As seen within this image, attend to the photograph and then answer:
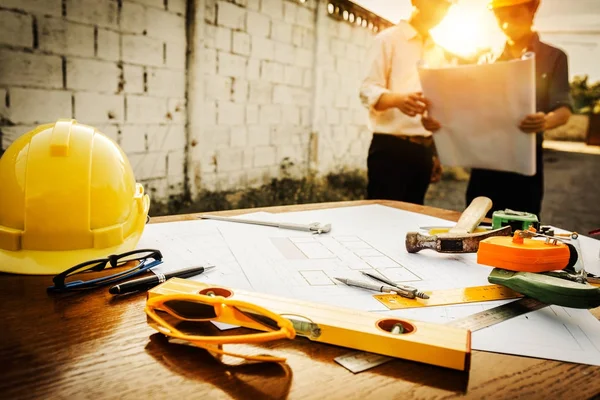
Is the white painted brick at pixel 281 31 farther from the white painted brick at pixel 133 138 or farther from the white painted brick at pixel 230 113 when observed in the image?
the white painted brick at pixel 133 138

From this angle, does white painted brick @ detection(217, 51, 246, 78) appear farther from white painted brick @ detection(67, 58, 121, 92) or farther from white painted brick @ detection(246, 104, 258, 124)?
white painted brick @ detection(67, 58, 121, 92)

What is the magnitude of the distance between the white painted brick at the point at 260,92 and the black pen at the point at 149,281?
327 cm

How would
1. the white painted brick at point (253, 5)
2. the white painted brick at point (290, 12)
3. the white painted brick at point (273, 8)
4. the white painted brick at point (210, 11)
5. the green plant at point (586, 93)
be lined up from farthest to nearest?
1. the green plant at point (586, 93)
2. the white painted brick at point (290, 12)
3. the white painted brick at point (273, 8)
4. the white painted brick at point (253, 5)
5. the white painted brick at point (210, 11)

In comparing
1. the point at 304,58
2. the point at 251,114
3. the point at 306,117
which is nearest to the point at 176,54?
the point at 251,114

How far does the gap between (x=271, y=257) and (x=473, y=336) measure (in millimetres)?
397

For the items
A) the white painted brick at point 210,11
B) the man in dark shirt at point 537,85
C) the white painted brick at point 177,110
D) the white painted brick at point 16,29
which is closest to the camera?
the man in dark shirt at point 537,85

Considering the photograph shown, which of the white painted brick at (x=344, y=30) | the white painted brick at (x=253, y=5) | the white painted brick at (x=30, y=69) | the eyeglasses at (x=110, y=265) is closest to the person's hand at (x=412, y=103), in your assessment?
the eyeglasses at (x=110, y=265)

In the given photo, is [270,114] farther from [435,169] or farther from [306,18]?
[435,169]

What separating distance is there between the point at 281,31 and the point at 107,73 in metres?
1.85

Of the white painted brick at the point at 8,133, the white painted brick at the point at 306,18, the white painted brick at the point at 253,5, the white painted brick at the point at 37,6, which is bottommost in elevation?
the white painted brick at the point at 8,133

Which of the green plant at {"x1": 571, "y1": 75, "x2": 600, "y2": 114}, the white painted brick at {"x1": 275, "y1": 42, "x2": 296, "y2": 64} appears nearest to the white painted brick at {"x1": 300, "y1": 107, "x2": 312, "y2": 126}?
the white painted brick at {"x1": 275, "y1": 42, "x2": 296, "y2": 64}

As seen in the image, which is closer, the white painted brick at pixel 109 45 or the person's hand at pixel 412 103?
the person's hand at pixel 412 103

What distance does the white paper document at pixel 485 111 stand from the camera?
4.91 ft

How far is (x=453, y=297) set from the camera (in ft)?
2.25
